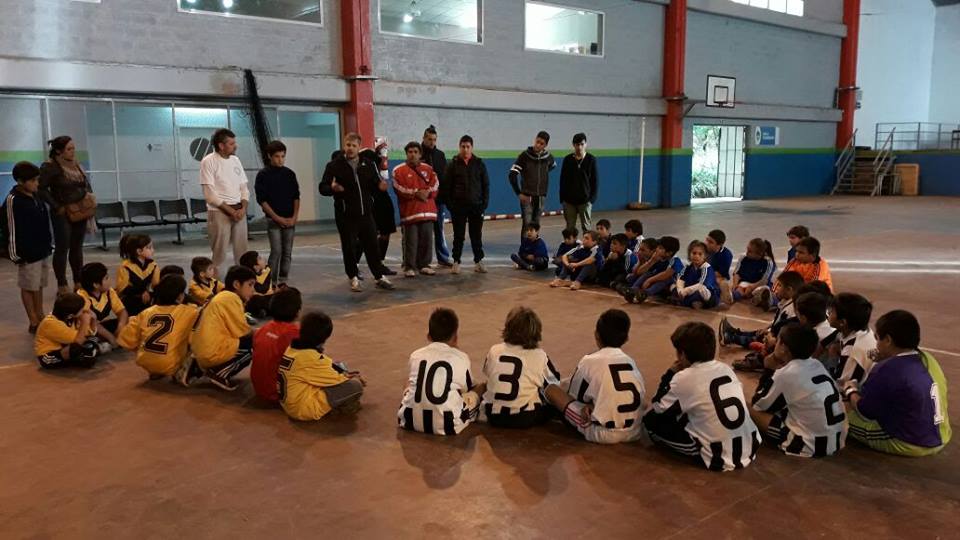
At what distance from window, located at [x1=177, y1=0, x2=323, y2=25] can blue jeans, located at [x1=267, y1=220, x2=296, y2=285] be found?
22.9ft

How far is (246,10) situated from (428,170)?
286 inches

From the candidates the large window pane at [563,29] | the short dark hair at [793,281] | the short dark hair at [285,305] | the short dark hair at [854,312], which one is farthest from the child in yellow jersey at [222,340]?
the large window pane at [563,29]

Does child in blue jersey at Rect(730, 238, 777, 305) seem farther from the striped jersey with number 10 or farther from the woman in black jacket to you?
the woman in black jacket

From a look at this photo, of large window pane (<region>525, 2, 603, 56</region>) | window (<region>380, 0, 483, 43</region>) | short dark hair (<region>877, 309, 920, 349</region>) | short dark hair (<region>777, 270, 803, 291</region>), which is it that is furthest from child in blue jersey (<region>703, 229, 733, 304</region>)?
large window pane (<region>525, 2, 603, 56</region>)

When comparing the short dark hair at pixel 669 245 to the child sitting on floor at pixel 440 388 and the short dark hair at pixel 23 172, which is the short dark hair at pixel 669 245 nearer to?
the child sitting on floor at pixel 440 388

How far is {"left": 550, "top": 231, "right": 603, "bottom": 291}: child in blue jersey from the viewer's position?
8.12 m

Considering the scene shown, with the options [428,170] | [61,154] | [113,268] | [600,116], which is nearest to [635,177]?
[600,116]

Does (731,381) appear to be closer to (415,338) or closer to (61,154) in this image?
(415,338)

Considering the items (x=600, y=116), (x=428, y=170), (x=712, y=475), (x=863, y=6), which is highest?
(x=863, y=6)

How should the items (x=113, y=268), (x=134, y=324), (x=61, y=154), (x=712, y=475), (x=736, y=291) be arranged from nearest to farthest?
(x=712, y=475)
(x=134, y=324)
(x=61, y=154)
(x=736, y=291)
(x=113, y=268)


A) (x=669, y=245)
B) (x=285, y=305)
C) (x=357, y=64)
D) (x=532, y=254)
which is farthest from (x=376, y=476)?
(x=357, y=64)

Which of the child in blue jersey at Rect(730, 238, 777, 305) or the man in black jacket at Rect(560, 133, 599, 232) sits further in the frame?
the man in black jacket at Rect(560, 133, 599, 232)

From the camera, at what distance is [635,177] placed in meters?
19.6

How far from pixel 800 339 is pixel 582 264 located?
4586 mm
